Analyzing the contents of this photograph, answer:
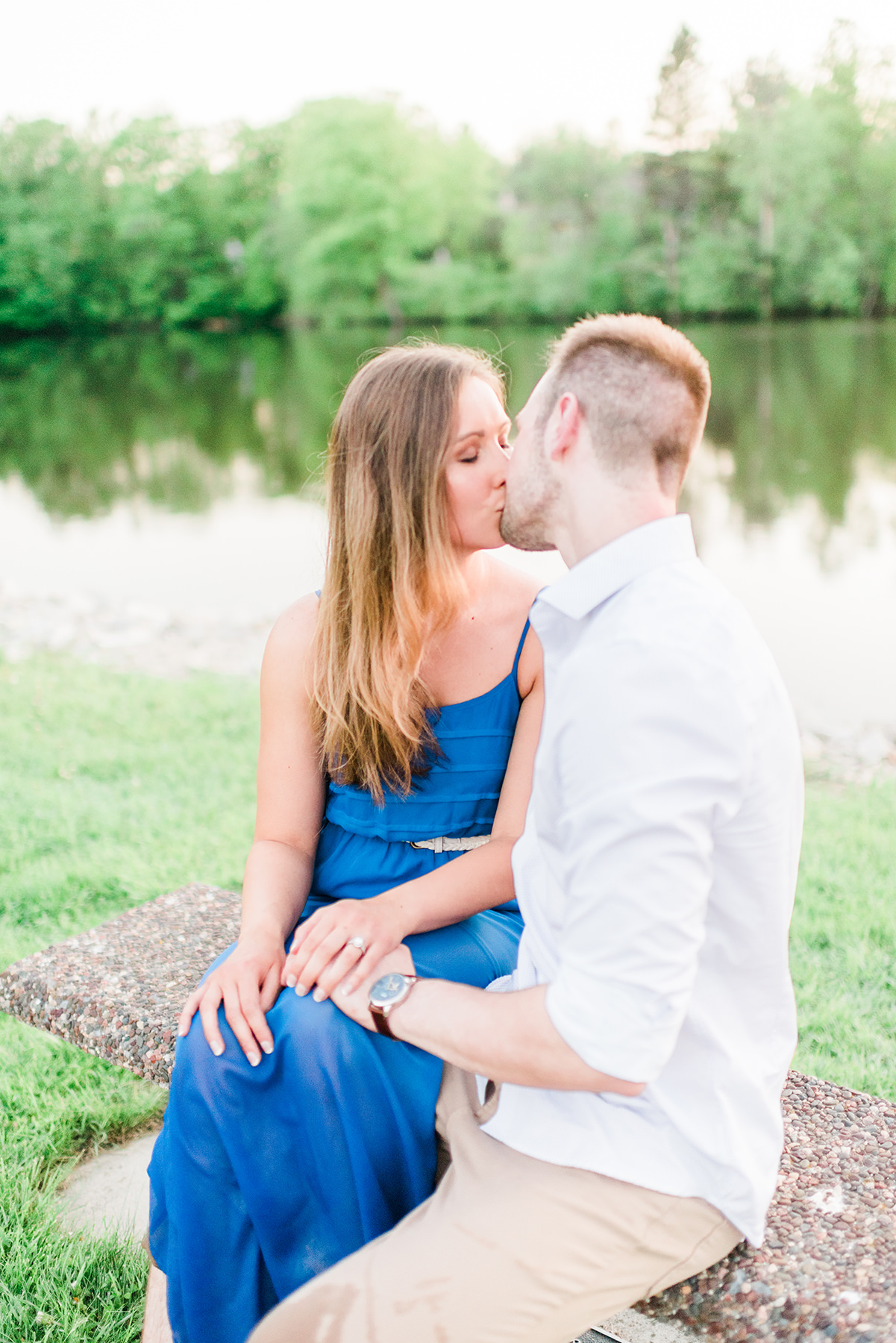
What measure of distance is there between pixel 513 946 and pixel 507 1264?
2.68 ft

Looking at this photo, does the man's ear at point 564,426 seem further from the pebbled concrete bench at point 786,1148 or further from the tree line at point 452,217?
the tree line at point 452,217

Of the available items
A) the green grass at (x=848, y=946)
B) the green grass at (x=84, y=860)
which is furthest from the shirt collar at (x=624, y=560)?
the green grass at (x=848, y=946)

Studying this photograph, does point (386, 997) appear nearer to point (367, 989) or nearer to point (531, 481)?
point (367, 989)

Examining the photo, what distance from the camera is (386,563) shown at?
2.26 meters

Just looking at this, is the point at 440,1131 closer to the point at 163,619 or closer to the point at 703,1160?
the point at 703,1160

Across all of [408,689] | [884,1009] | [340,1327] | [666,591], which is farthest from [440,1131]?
[884,1009]

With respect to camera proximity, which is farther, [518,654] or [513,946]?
[518,654]

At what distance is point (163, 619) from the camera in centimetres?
959

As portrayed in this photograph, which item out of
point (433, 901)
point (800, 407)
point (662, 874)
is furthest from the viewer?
point (800, 407)

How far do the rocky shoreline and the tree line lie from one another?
36871mm

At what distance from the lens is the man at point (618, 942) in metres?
1.30

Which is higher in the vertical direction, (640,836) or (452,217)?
(452,217)

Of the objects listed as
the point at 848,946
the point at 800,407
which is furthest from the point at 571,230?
the point at 848,946

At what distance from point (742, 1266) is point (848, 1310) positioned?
0.52 ft
